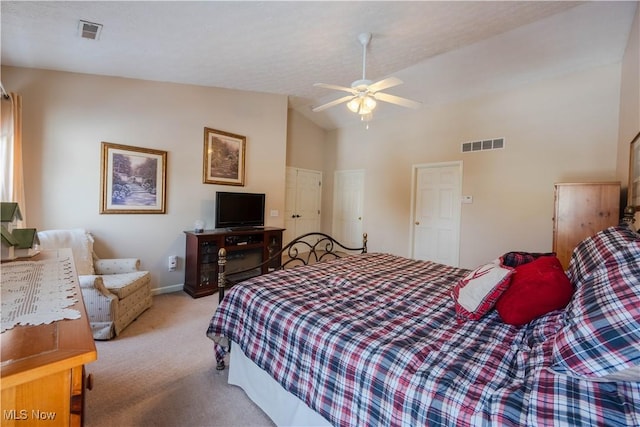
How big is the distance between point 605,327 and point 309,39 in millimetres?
2974

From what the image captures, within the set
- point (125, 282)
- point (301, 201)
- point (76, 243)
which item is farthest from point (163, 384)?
point (301, 201)

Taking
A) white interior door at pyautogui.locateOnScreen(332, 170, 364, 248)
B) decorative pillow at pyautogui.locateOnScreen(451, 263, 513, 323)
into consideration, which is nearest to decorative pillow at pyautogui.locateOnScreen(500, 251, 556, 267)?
decorative pillow at pyautogui.locateOnScreen(451, 263, 513, 323)

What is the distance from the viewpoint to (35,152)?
2.82 metres

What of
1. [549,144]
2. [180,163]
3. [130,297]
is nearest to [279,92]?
[180,163]

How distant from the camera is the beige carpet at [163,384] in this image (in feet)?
5.40

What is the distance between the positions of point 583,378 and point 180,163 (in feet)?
13.6

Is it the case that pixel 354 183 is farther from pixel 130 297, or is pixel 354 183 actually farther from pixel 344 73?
pixel 130 297

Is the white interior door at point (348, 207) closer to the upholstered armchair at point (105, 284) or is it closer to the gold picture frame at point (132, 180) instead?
the gold picture frame at point (132, 180)

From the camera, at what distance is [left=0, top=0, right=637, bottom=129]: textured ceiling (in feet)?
7.21

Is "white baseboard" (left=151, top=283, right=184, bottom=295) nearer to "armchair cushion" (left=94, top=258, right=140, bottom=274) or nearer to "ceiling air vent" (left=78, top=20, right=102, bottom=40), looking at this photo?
"armchair cushion" (left=94, top=258, right=140, bottom=274)

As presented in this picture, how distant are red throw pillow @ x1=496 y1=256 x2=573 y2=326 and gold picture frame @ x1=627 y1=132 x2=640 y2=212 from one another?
1.76 metres

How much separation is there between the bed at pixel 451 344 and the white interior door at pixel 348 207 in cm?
416

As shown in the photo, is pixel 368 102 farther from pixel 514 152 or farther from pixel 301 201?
pixel 301 201

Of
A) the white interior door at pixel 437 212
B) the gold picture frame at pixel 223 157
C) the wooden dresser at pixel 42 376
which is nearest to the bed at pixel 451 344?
the wooden dresser at pixel 42 376
